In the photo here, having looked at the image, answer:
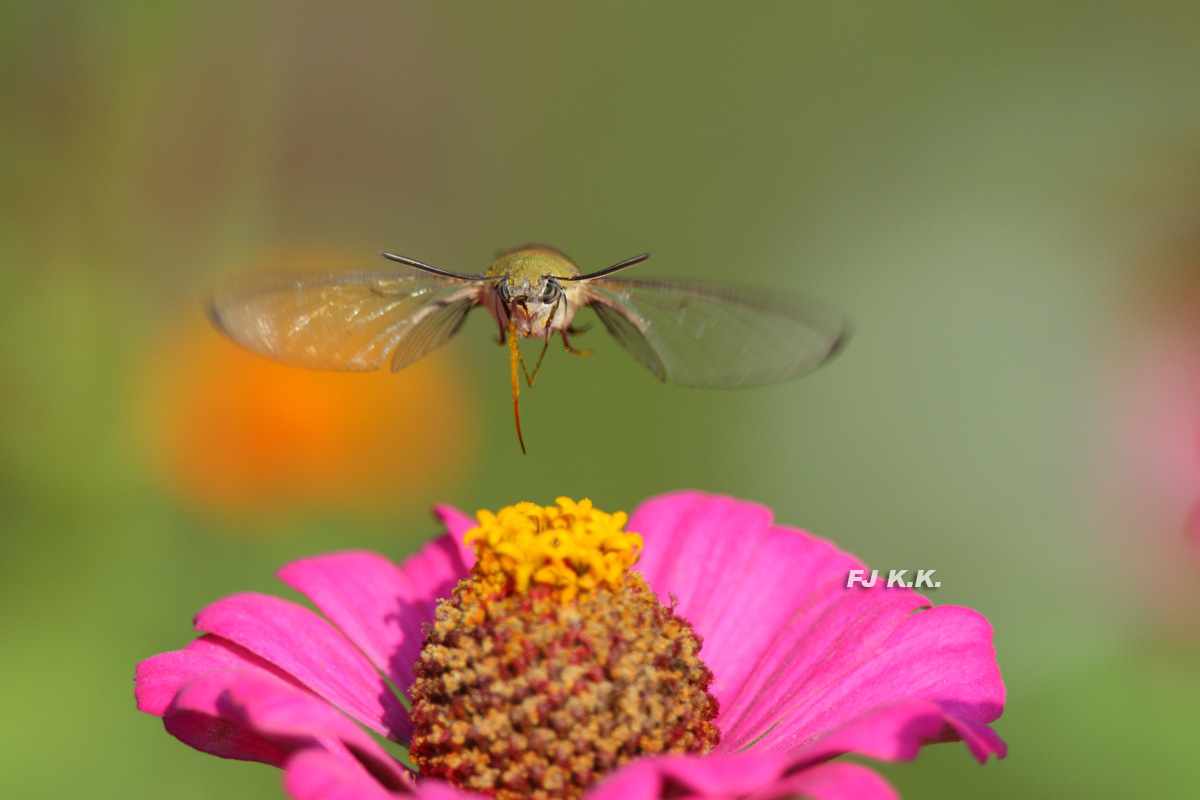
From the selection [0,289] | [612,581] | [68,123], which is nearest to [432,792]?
[612,581]

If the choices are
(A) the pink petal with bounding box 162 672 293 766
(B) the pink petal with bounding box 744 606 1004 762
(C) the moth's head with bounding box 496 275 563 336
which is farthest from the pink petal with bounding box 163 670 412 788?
(C) the moth's head with bounding box 496 275 563 336

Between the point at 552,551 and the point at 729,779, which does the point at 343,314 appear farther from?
the point at 729,779

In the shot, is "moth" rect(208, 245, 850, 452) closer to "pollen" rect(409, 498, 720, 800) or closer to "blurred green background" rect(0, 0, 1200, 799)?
"pollen" rect(409, 498, 720, 800)

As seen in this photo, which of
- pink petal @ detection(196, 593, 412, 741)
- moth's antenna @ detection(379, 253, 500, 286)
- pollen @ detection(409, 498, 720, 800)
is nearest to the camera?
pollen @ detection(409, 498, 720, 800)

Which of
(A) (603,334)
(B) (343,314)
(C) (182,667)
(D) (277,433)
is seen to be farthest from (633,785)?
(A) (603,334)

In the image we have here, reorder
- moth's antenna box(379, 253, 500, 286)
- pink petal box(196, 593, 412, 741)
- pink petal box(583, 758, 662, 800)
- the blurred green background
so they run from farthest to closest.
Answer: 1. the blurred green background
2. moth's antenna box(379, 253, 500, 286)
3. pink petal box(196, 593, 412, 741)
4. pink petal box(583, 758, 662, 800)

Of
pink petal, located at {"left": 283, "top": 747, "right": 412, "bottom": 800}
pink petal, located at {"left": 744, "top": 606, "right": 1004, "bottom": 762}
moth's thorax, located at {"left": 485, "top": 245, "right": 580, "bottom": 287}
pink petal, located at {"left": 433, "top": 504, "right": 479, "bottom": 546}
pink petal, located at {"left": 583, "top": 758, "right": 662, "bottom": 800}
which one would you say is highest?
moth's thorax, located at {"left": 485, "top": 245, "right": 580, "bottom": 287}

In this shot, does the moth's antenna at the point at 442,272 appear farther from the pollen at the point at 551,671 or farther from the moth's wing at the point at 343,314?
the pollen at the point at 551,671

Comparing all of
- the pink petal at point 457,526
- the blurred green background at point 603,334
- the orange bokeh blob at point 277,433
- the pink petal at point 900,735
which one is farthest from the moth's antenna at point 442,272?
the orange bokeh blob at point 277,433
